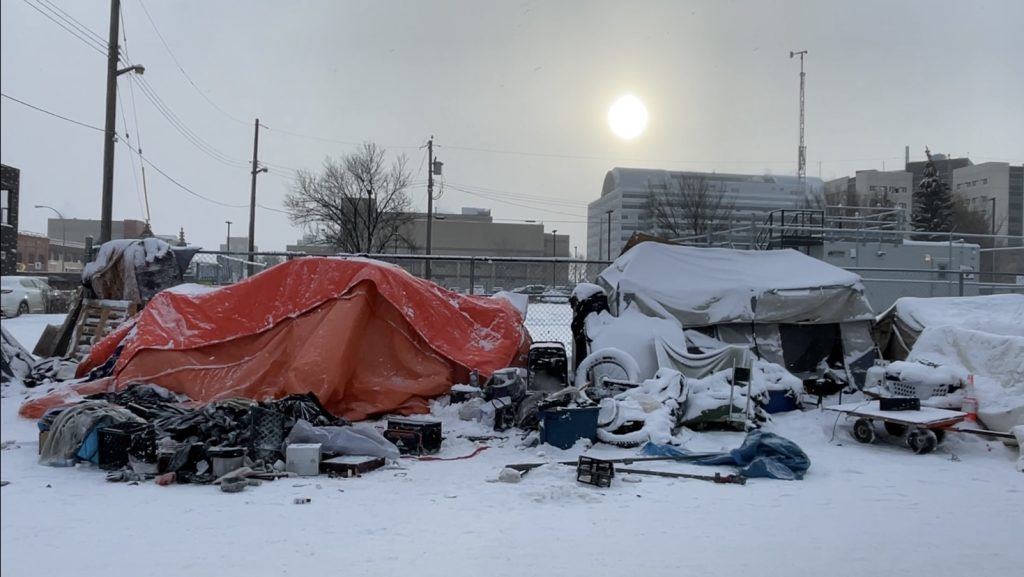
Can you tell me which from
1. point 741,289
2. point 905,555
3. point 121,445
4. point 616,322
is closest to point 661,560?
point 905,555

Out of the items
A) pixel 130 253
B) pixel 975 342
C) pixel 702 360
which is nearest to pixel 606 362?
pixel 702 360

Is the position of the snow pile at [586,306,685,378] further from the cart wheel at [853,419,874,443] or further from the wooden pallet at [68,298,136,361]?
the wooden pallet at [68,298,136,361]

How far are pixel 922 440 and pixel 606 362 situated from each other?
13.4 ft

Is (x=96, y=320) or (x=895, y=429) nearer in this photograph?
(x=895, y=429)

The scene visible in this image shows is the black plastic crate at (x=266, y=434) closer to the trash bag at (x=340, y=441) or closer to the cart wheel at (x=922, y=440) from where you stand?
the trash bag at (x=340, y=441)

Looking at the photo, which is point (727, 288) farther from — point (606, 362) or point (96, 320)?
point (96, 320)

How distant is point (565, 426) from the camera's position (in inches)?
322

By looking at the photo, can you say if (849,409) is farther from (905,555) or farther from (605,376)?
(905,555)

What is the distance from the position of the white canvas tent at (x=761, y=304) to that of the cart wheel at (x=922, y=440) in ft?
11.2

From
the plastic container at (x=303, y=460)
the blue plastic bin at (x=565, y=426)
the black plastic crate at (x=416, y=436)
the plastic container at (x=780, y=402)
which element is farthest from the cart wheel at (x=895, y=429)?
the plastic container at (x=303, y=460)

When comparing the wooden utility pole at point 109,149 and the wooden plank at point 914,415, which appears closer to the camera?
the wooden plank at point 914,415

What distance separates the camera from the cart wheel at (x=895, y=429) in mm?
8864

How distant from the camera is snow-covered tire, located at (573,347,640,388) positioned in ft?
34.2

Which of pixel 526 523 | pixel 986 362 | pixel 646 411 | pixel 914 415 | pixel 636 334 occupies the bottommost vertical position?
pixel 526 523
